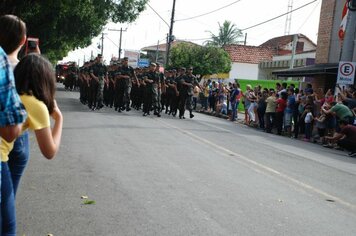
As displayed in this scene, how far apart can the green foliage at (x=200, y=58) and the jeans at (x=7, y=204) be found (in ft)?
140

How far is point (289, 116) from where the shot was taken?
18422mm

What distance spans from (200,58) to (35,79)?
143 feet

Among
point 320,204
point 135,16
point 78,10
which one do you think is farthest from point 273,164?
point 135,16

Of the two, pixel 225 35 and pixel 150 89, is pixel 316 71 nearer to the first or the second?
pixel 150 89

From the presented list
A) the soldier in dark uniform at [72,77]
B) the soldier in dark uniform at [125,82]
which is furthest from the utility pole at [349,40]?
the soldier in dark uniform at [72,77]

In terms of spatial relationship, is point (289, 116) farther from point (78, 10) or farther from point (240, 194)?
point (78, 10)

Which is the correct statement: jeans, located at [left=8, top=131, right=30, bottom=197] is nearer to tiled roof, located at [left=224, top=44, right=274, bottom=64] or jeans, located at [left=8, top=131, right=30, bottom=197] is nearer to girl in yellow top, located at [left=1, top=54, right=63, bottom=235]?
girl in yellow top, located at [left=1, top=54, right=63, bottom=235]

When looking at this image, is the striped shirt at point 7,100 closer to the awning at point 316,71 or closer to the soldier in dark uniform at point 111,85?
the soldier in dark uniform at point 111,85

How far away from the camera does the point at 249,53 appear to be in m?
62.8

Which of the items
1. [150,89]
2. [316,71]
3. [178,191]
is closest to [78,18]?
[150,89]

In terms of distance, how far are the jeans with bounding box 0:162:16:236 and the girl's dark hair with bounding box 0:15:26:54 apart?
2.38 ft

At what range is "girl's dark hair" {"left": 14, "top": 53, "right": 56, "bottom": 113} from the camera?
10.2 feet

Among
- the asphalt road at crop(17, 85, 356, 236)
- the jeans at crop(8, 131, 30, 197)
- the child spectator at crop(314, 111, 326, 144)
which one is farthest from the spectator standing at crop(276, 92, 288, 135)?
the jeans at crop(8, 131, 30, 197)

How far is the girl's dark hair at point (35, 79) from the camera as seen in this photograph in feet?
10.2
